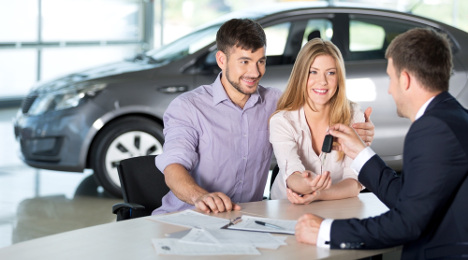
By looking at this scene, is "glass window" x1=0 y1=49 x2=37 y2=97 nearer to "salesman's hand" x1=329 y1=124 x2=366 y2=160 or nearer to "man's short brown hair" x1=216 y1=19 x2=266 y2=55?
"man's short brown hair" x1=216 y1=19 x2=266 y2=55

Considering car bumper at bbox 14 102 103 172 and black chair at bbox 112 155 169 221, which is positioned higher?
black chair at bbox 112 155 169 221

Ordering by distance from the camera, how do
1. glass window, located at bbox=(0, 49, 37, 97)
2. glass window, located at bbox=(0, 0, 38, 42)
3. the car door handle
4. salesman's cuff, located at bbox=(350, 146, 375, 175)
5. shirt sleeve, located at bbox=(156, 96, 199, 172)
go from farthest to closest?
glass window, located at bbox=(0, 49, 37, 97) → glass window, located at bbox=(0, 0, 38, 42) → the car door handle → shirt sleeve, located at bbox=(156, 96, 199, 172) → salesman's cuff, located at bbox=(350, 146, 375, 175)

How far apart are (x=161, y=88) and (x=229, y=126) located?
8.04 ft

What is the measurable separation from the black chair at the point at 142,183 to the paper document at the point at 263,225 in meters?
0.76

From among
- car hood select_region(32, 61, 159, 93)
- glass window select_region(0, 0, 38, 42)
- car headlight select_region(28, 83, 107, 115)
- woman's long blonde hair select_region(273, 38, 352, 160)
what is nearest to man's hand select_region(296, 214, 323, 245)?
woman's long blonde hair select_region(273, 38, 352, 160)

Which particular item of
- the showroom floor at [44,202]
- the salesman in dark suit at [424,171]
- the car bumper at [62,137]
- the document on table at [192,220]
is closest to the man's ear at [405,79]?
the salesman in dark suit at [424,171]

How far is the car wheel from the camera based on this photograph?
6.09 metres

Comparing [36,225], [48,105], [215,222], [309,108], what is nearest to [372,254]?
[215,222]

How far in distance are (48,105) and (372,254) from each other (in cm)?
391

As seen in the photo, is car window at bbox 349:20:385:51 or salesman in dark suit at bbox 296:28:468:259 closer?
salesman in dark suit at bbox 296:28:468:259

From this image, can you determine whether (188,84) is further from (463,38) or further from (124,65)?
(463,38)

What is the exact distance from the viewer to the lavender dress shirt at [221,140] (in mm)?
3662

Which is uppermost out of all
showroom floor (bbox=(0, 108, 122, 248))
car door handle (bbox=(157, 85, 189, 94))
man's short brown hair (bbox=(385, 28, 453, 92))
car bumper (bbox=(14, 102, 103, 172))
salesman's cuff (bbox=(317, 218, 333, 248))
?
man's short brown hair (bbox=(385, 28, 453, 92))

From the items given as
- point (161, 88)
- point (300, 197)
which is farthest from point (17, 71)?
point (300, 197)
